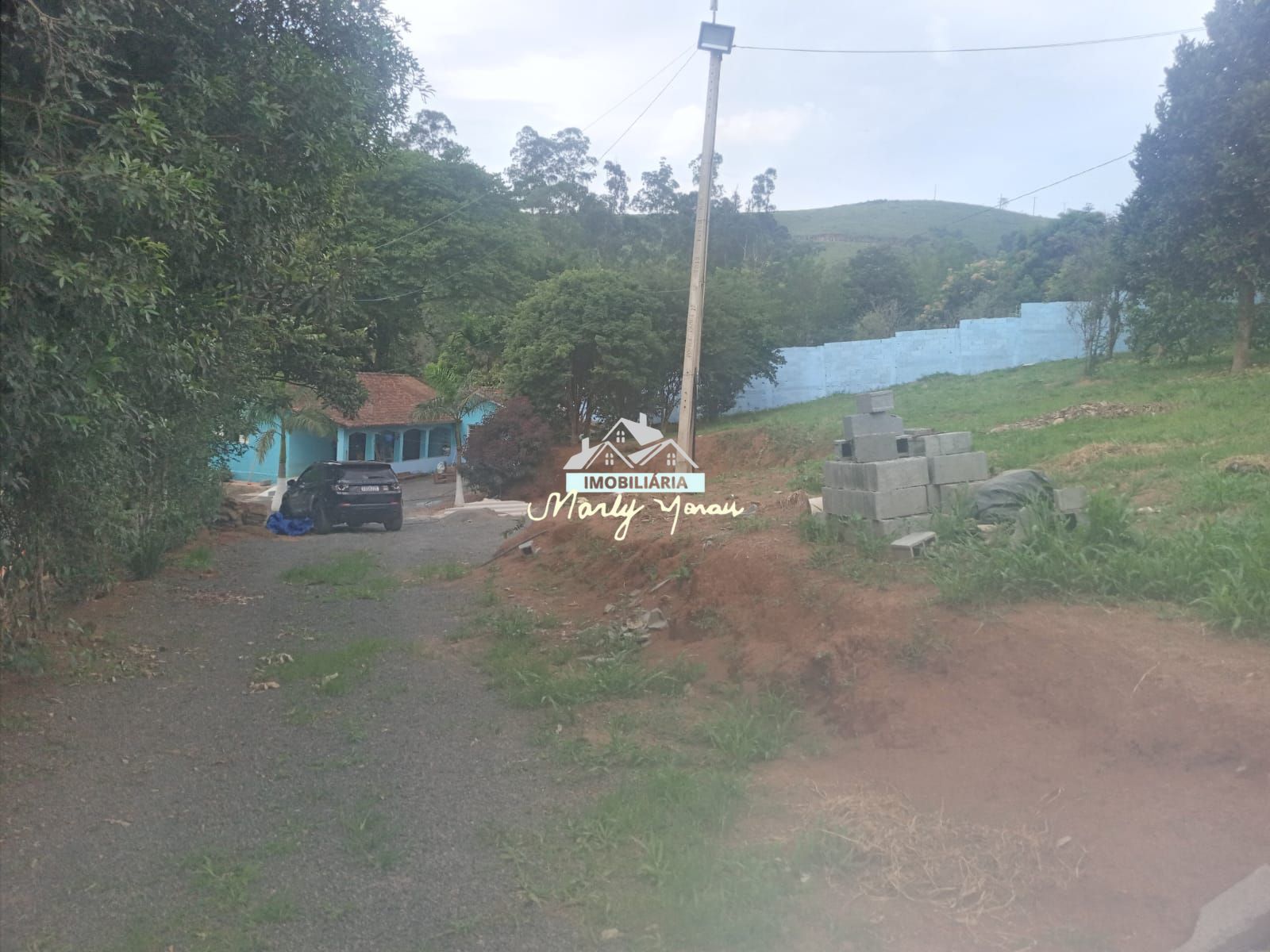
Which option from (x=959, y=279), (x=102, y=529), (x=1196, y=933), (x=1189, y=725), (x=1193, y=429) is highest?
(x=959, y=279)

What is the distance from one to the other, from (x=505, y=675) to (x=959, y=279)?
3903cm

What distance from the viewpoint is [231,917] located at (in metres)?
3.88

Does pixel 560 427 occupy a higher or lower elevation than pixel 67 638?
higher

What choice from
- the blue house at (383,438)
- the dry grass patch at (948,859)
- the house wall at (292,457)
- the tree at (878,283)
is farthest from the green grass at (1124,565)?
the tree at (878,283)

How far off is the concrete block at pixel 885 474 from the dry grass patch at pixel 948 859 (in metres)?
3.45

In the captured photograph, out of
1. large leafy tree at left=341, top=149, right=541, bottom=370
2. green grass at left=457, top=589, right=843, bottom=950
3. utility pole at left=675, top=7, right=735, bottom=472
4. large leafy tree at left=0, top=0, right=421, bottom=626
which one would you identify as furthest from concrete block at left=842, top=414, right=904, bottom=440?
large leafy tree at left=341, top=149, right=541, bottom=370

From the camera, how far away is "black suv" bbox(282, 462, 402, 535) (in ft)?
62.0

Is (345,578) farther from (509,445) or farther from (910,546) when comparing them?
(509,445)

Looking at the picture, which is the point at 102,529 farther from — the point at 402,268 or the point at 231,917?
the point at 402,268

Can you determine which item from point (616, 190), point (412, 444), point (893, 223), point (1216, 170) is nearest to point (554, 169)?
point (616, 190)

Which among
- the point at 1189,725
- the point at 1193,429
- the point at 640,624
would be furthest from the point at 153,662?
the point at 1193,429

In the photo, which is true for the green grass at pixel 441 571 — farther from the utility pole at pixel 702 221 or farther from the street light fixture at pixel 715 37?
the street light fixture at pixel 715 37

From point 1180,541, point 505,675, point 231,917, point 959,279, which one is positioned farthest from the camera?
point 959,279

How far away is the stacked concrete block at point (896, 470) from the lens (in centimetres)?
770
